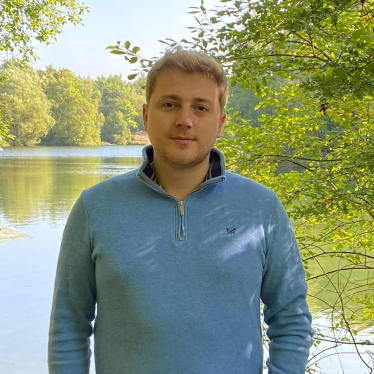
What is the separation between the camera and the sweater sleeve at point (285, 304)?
3.39ft

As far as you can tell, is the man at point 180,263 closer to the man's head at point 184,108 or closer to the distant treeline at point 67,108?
the man's head at point 184,108

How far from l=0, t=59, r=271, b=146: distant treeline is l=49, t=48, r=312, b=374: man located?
1853 cm

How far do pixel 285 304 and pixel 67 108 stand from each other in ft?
79.0

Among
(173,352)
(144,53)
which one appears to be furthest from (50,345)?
(144,53)

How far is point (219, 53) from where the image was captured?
2559 millimetres

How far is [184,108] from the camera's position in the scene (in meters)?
1.05

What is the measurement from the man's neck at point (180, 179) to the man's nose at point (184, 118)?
0.10 m

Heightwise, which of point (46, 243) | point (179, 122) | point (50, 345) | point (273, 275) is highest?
point (179, 122)

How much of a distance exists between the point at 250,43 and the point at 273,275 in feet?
5.95

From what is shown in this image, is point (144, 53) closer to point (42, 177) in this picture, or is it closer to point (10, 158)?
point (42, 177)

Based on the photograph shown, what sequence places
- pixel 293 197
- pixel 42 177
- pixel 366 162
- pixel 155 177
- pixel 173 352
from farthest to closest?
1. pixel 42 177
2. pixel 293 197
3. pixel 366 162
4. pixel 155 177
5. pixel 173 352

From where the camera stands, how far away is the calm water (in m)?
5.97

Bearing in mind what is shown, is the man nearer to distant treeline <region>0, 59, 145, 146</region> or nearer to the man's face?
the man's face

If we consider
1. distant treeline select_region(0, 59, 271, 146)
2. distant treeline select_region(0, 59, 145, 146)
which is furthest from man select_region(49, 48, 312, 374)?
distant treeline select_region(0, 59, 145, 146)
